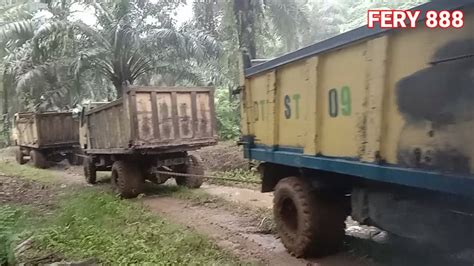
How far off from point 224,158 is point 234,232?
23.9 feet

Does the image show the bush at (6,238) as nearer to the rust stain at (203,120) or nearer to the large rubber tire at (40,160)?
the rust stain at (203,120)

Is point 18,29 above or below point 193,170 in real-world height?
above

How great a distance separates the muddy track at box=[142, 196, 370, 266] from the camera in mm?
5047

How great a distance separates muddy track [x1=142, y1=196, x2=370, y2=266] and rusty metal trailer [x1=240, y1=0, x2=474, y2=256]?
194mm

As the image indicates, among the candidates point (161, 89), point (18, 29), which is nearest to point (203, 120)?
point (161, 89)

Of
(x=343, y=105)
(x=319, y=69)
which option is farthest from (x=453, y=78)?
(x=319, y=69)

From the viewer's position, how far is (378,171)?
140 inches

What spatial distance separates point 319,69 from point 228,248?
2481 millimetres

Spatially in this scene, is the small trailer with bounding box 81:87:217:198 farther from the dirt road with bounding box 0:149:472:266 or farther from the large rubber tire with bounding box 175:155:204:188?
the dirt road with bounding box 0:149:472:266

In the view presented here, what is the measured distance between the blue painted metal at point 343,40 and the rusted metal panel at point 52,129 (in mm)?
12711

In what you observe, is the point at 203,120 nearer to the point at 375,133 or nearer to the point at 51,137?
the point at 375,133

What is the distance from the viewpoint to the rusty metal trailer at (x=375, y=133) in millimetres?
2898

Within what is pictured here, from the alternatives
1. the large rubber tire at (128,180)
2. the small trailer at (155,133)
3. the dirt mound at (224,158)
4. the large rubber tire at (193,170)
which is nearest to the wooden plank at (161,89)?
the small trailer at (155,133)

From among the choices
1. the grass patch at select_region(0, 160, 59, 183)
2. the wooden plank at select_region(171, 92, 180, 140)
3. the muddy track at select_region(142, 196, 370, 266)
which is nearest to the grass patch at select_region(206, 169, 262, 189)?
the wooden plank at select_region(171, 92, 180, 140)
